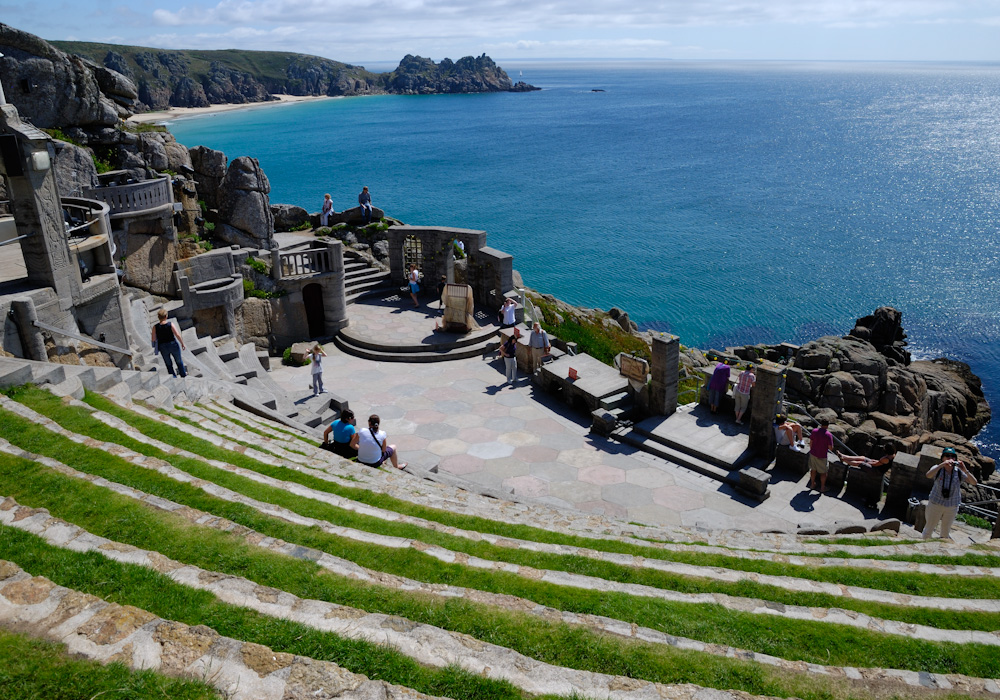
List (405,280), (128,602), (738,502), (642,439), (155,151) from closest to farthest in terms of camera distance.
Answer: (128,602) < (738,502) < (642,439) < (405,280) < (155,151)

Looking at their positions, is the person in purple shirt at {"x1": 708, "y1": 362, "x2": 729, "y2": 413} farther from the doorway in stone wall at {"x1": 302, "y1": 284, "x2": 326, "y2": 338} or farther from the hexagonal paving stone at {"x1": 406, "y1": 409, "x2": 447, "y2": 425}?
the doorway in stone wall at {"x1": 302, "y1": 284, "x2": 326, "y2": 338}

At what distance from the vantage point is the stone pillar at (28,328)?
478 inches

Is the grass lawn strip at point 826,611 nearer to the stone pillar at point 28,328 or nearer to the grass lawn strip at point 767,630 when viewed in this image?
the grass lawn strip at point 767,630

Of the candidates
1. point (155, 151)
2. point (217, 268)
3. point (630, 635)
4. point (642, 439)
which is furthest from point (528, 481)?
point (155, 151)

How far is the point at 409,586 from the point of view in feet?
24.8

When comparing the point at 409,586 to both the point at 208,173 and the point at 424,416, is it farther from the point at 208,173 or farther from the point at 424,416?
Answer: the point at 208,173

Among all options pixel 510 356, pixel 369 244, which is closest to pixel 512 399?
pixel 510 356

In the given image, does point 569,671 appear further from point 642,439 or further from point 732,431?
point 732,431

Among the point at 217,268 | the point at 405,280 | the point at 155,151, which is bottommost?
the point at 405,280

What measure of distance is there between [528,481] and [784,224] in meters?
60.0

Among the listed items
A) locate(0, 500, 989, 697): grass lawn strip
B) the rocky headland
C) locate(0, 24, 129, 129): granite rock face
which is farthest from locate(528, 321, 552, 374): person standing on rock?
locate(0, 24, 129, 129): granite rock face

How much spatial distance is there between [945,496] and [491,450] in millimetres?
9568

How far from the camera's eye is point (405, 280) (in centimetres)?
2772

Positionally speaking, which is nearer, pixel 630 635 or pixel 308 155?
pixel 630 635
